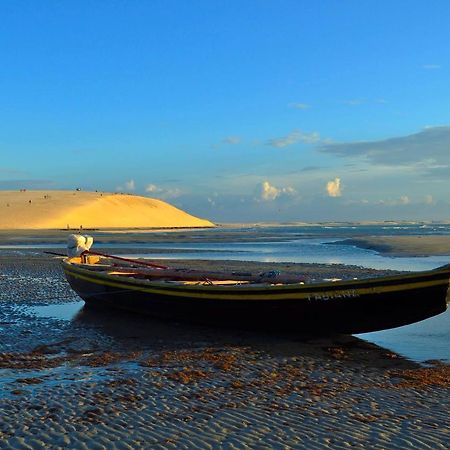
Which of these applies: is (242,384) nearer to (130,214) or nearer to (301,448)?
(301,448)

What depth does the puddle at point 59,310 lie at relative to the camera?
49.4 feet

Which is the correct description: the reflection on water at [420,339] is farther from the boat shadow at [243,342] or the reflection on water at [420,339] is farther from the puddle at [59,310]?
the puddle at [59,310]

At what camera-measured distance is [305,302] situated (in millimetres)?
11805

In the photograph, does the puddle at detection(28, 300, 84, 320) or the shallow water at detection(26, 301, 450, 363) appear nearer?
the shallow water at detection(26, 301, 450, 363)

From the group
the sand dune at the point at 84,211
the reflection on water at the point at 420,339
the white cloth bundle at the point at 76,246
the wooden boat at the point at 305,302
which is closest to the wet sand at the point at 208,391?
the wooden boat at the point at 305,302

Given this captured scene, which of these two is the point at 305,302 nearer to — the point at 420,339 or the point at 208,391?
the point at 420,339

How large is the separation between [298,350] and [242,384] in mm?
2534

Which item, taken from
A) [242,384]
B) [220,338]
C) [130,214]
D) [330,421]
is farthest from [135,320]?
[130,214]

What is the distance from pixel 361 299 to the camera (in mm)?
11453

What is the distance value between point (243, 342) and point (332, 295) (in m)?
2.00

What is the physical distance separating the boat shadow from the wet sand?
0.02 metres

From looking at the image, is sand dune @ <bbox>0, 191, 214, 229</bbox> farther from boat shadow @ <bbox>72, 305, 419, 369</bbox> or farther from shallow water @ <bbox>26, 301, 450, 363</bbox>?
boat shadow @ <bbox>72, 305, 419, 369</bbox>

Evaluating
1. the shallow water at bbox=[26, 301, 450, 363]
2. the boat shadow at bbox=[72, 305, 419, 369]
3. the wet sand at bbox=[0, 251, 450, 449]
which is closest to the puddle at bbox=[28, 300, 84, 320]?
the shallow water at bbox=[26, 301, 450, 363]

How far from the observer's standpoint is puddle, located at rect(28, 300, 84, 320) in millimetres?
15047
